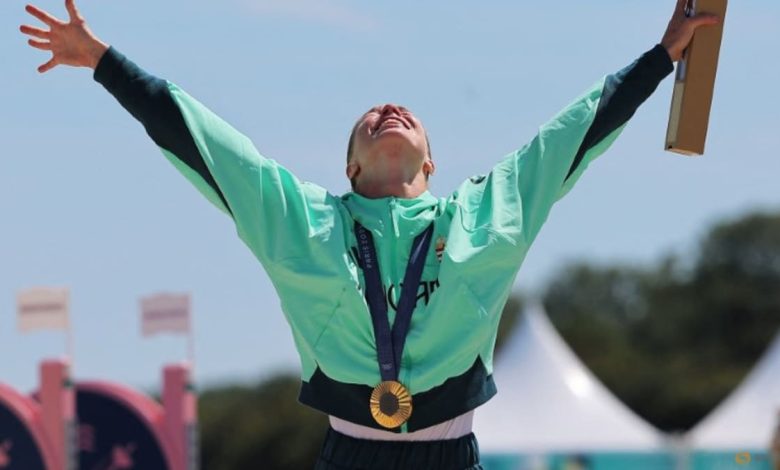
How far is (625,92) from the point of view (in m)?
4.05

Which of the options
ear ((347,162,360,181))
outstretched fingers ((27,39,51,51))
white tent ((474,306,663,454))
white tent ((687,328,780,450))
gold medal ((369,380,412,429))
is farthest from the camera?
white tent ((474,306,663,454))

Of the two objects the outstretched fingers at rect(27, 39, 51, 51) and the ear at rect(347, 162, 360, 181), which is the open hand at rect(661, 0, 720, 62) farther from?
the outstretched fingers at rect(27, 39, 51, 51)

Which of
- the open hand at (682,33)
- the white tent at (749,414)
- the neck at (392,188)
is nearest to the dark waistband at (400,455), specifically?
the neck at (392,188)

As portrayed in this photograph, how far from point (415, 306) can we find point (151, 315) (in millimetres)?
9520

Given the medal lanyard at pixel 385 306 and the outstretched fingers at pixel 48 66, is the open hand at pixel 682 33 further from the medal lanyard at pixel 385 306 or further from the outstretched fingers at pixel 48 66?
the outstretched fingers at pixel 48 66

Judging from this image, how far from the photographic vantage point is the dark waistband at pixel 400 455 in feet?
12.5

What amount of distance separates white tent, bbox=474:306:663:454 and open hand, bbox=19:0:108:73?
13339mm

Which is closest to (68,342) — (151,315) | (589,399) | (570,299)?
(151,315)

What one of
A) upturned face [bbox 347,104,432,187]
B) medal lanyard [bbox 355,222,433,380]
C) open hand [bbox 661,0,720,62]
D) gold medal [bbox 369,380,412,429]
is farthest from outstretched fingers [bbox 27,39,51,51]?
open hand [bbox 661,0,720,62]

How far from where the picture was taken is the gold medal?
147 inches

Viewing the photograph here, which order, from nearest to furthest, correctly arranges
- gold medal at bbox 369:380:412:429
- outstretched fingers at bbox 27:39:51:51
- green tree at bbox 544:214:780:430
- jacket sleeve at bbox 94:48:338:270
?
1. gold medal at bbox 369:380:412:429
2. jacket sleeve at bbox 94:48:338:270
3. outstretched fingers at bbox 27:39:51:51
4. green tree at bbox 544:214:780:430

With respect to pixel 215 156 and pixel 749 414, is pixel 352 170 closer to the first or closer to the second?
pixel 215 156

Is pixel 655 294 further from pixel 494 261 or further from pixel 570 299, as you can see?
pixel 494 261

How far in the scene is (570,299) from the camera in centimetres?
6462
